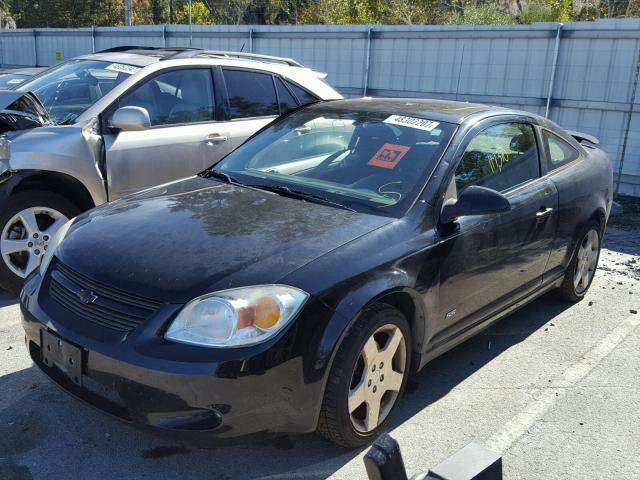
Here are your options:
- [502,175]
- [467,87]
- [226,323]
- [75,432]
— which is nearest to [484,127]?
[502,175]

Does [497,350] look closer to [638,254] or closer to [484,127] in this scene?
[484,127]

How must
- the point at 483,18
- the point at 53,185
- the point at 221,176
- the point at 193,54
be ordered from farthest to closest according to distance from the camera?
1. the point at 483,18
2. the point at 193,54
3. the point at 53,185
4. the point at 221,176

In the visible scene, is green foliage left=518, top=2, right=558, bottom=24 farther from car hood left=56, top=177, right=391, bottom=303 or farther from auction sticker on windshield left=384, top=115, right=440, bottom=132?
car hood left=56, top=177, right=391, bottom=303

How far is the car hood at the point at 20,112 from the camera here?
4762 millimetres

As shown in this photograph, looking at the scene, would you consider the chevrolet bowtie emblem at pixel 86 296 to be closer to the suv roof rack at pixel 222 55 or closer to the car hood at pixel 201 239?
the car hood at pixel 201 239

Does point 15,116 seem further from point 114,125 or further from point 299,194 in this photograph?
point 299,194

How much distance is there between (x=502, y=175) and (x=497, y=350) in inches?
46.7

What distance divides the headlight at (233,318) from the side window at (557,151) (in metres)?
2.73

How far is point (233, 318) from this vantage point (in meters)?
2.63

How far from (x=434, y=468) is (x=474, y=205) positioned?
1.94 metres

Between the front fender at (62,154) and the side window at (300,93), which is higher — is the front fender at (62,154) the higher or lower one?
the lower one

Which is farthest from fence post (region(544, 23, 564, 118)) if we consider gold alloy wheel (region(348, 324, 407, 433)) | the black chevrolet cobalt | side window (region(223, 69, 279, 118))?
gold alloy wheel (region(348, 324, 407, 433))

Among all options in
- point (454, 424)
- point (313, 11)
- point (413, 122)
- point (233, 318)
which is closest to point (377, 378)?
point (454, 424)

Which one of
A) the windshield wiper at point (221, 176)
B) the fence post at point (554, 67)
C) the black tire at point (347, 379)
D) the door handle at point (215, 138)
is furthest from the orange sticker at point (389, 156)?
the fence post at point (554, 67)
